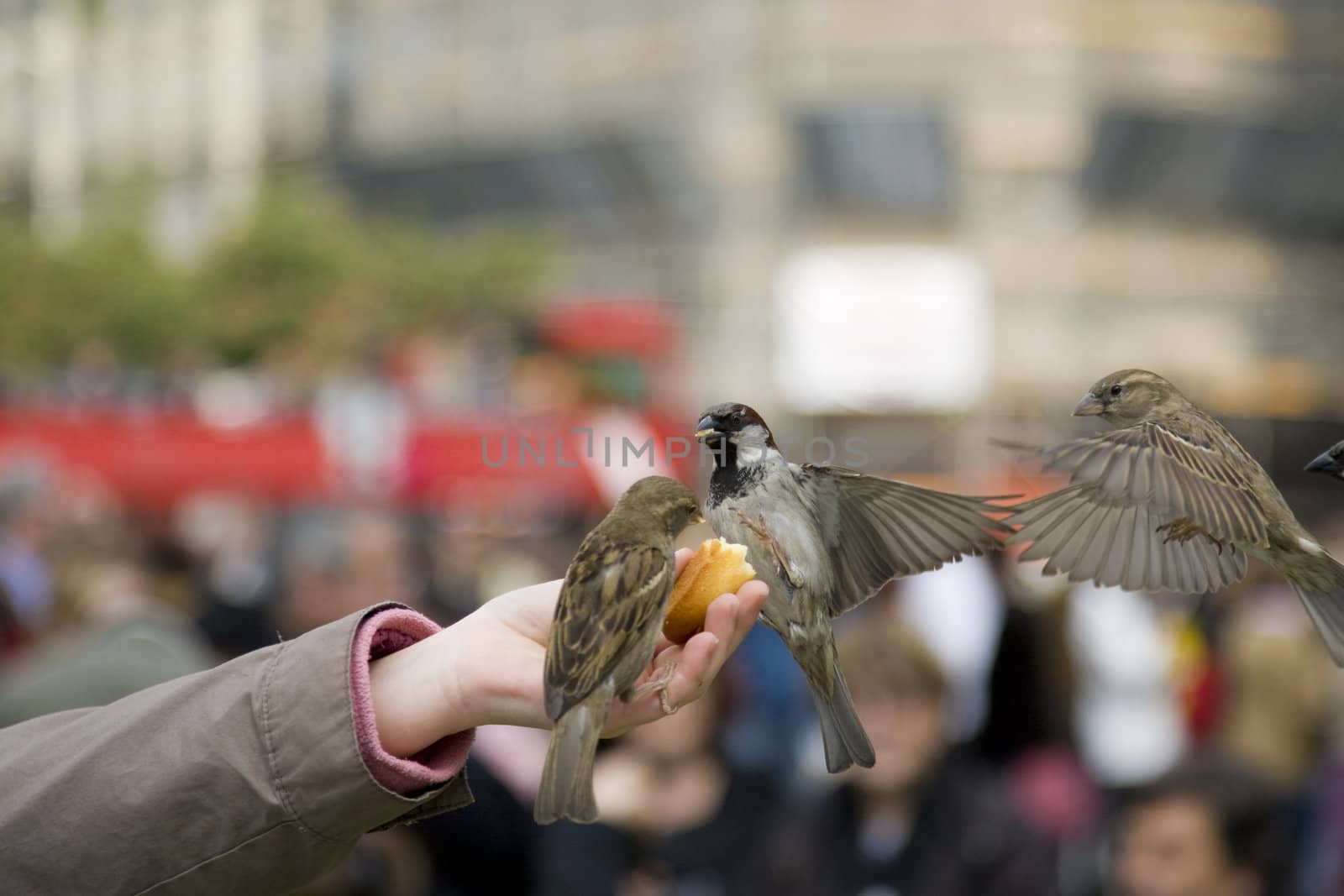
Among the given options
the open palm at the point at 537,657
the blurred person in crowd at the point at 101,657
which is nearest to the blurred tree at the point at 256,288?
the blurred person in crowd at the point at 101,657

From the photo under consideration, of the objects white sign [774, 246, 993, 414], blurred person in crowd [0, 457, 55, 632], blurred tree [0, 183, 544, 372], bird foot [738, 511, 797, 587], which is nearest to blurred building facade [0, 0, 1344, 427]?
white sign [774, 246, 993, 414]

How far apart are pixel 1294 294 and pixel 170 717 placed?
40.7m

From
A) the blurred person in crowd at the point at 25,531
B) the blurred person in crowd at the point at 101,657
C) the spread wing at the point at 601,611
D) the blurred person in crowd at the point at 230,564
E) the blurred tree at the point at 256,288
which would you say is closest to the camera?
the spread wing at the point at 601,611

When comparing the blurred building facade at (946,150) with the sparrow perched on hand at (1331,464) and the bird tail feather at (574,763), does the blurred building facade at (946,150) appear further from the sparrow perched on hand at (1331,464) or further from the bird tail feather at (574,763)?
the sparrow perched on hand at (1331,464)

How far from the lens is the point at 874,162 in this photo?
114ft

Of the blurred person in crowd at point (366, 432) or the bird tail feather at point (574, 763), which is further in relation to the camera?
the blurred person in crowd at point (366, 432)

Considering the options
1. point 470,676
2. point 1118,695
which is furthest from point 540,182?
point 470,676

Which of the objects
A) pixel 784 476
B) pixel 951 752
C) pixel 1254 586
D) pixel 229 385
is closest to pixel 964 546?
pixel 784 476

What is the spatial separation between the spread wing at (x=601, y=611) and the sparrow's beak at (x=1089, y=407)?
39cm

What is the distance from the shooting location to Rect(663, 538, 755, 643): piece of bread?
140cm

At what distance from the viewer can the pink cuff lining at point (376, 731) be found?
1.66 metres

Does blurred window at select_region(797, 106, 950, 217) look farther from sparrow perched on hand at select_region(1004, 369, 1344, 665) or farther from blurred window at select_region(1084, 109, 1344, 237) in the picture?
sparrow perched on hand at select_region(1004, 369, 1344, 665)

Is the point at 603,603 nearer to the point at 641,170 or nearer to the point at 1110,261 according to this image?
the point at 1110,261

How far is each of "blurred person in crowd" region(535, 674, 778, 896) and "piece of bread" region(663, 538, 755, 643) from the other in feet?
11.0
